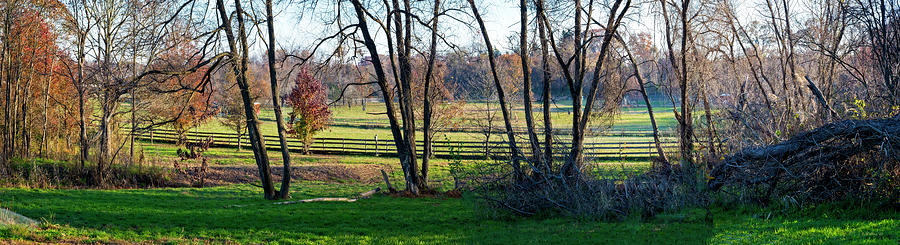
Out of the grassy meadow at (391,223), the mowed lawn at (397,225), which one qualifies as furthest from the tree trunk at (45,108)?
the mowed lawn at (397,225)

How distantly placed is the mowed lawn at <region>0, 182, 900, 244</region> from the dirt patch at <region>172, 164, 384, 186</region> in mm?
6917

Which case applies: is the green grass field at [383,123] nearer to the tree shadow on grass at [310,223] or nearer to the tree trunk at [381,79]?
the tree trunk at [381,79]

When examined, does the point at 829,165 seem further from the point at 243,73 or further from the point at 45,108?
the point at 45,108

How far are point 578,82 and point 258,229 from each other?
8.48 m

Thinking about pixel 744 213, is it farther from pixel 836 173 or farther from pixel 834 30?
pixel 834 30

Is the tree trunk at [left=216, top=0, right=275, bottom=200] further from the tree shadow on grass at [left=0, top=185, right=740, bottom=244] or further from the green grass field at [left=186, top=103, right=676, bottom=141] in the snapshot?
the green grass field at [left=186, top=103, right=676, bottom=141]

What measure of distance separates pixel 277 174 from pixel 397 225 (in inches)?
542

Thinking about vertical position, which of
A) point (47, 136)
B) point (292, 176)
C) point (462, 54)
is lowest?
point (292, 176)

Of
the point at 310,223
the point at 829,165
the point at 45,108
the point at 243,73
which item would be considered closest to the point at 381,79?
the point at 243,73

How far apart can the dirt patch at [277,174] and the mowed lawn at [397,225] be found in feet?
22.7

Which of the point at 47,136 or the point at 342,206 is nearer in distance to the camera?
the point at 342,206

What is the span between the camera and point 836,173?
30.5 ft

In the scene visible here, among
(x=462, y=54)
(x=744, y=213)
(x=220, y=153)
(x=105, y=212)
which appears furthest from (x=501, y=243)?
(x=220, y=153)

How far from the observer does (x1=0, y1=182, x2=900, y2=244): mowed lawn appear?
27.2 ft
